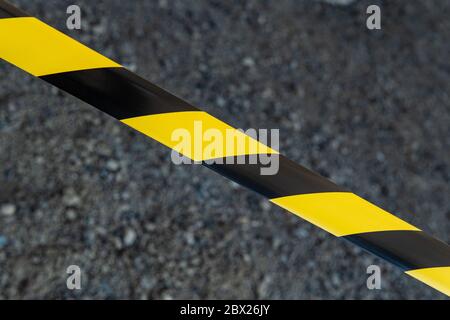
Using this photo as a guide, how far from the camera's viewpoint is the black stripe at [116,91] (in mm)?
747

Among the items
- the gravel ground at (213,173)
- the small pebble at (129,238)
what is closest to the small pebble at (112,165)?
the gravel ground at (213,173)

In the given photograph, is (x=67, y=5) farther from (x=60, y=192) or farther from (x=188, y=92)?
(x=60, y=192)

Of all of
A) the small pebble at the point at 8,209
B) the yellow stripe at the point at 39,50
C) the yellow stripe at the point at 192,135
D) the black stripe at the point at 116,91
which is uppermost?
the yellow stripe at the point at 39,50

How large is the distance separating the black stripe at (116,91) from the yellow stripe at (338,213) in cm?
24

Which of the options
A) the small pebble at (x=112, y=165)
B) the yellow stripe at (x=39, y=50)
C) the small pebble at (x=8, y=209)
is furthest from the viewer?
the small pebble at (x=112, y=165)

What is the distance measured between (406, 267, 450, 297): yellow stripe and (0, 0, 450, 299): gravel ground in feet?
2.83

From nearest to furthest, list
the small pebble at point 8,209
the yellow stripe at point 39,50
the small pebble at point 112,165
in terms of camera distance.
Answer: the yellow stripe at point 39,50, the small pebble at point 8,209, the small pebble at point 112,165

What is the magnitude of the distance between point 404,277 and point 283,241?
458 millimetres

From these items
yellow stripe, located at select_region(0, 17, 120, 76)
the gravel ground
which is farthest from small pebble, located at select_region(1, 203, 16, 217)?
yellow stripe, located at select_region(0, 17, 120, 76)

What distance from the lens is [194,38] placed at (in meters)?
1.88

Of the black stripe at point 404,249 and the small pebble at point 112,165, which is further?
the small pebble at point 112,165

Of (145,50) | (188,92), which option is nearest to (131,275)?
(188,92)

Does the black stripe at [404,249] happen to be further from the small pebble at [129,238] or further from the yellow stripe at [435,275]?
the small pebble at [129,238]

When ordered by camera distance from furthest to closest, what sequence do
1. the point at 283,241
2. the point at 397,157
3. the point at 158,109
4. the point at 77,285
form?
the point at 397,157
the point at 283,241
the point at 77,285
the point at 158,109
